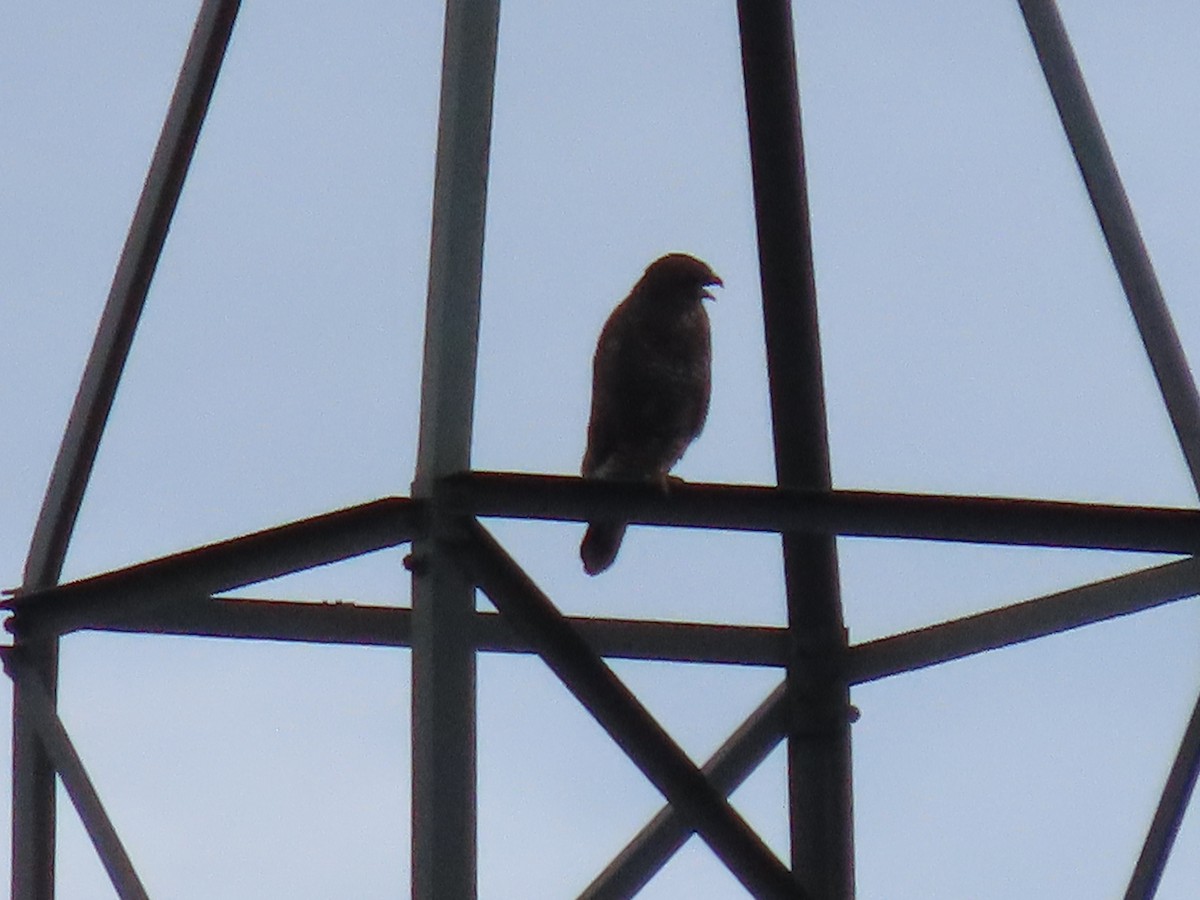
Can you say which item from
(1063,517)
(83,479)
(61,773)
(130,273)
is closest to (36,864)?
(61,773)

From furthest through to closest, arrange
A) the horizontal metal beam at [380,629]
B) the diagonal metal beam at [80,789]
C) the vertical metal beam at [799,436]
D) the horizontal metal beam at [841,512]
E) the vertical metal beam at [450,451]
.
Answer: the vertical metal beam at [799,436] < the horizontal metal beam at [380,629] < the diagonal metal beam at [80,789] < the horizontal metal beam at [841,512] < the vertical metal beam at [450,451]

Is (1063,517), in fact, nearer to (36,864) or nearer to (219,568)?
(219,568)

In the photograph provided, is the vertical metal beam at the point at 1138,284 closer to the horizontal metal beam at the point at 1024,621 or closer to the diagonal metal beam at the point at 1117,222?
the diagonal metal beam at the point at 1117,222

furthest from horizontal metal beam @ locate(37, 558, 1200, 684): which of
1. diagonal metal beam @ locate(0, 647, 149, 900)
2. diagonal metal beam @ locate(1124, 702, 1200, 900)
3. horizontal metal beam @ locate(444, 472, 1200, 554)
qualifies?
horizontal metal beam @ locate(444, 472, 1200, 554)

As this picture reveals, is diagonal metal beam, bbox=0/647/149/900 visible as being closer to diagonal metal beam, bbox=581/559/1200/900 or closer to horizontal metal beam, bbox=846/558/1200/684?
diagonal metal beam, bbox=581/559/1200/900

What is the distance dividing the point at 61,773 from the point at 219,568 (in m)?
0.75

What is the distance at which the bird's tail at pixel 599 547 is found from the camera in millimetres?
8906

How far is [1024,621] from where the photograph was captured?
744 centimetres

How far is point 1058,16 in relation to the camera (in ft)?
24.2

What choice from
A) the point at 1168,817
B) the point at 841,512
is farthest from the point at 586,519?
the point at 1168,817

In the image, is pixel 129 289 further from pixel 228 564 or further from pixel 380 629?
pixel 380 629

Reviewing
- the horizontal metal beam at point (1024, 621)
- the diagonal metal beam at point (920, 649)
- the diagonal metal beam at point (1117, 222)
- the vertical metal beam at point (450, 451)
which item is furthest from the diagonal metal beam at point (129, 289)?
the horizontal metal beam at point (1024, 621)

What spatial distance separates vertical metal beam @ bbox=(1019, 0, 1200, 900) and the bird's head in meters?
2.14

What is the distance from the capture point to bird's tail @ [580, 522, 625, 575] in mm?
8906
